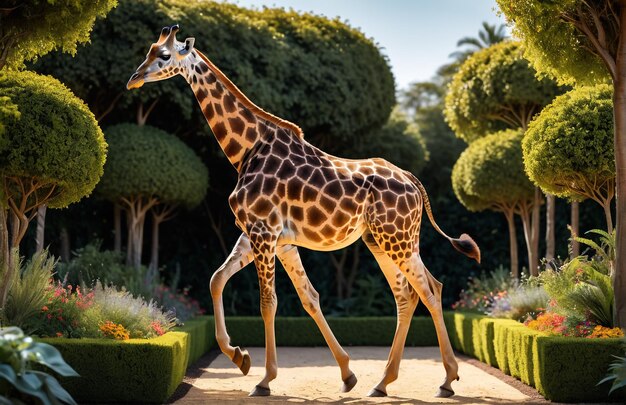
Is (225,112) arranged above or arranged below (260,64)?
below

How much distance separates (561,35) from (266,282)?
4.71 m

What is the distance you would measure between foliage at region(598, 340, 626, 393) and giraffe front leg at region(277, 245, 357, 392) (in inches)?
113

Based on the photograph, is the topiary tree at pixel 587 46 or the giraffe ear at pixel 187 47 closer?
the topiary tree at pixel 587 46

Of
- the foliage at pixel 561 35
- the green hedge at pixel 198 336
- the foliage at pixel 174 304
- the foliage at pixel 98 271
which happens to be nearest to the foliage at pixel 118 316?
the green hedge at pixel 198 336

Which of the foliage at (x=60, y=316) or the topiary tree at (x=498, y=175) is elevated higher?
the topiary tree at (x=498, y=175)

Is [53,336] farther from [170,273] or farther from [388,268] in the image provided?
[170,273]

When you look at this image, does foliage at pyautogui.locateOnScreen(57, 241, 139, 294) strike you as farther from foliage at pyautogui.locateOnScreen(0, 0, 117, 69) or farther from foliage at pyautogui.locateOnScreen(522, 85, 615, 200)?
foliage at pyautogui.locateOnScreen(522, 85, 615, 200)

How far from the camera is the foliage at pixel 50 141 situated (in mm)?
9438

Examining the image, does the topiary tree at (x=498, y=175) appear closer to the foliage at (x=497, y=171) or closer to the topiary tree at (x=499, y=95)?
the foliage at (x=497, y=171)

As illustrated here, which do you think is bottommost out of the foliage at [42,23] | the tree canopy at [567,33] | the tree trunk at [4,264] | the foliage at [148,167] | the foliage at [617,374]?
the foliage at [617,374]

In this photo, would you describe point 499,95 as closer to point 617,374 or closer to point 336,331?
point 336,331

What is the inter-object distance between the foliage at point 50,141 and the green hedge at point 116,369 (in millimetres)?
2051

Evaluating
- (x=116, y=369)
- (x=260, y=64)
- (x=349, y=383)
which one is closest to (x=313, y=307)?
(x=349, y=383)

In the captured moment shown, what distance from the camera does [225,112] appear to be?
9797 mm
